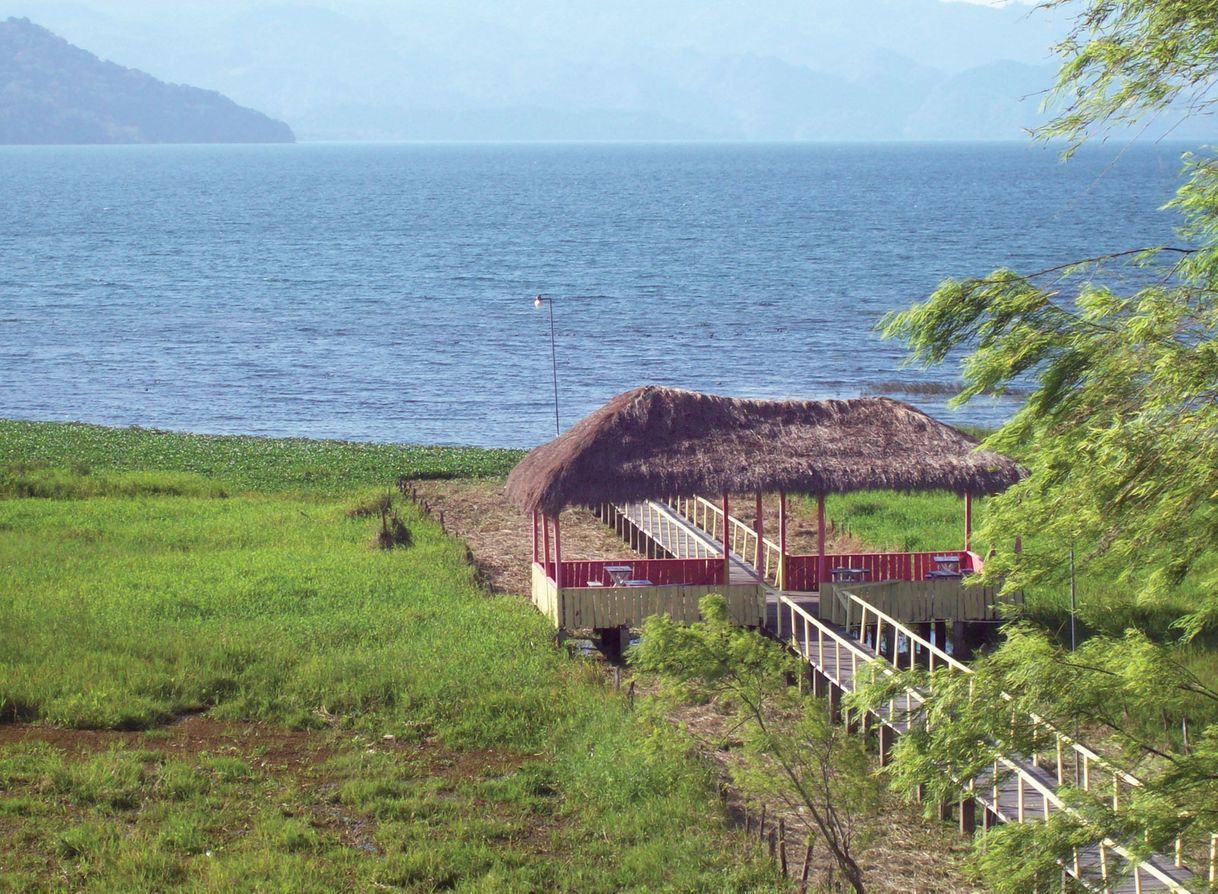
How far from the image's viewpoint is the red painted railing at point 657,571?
67.0 feet

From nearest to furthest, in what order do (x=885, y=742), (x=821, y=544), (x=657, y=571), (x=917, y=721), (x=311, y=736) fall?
(x=917, y=721) < (x=885, y=742) < (x=311, y=736) < (x=821, y=544) < (x=657, y=571)

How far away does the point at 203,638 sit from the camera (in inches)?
752

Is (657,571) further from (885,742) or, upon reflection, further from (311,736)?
(311,736)

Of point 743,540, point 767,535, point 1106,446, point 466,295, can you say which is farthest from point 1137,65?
point 466,295

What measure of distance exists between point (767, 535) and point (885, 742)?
38.1ft

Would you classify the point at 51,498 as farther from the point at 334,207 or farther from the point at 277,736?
the point at 334,207

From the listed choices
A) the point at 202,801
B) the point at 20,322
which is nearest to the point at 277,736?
the point at 202,801

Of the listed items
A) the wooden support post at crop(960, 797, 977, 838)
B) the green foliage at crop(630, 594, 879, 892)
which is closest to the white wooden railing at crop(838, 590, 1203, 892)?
the wooden support post at crop(960, 797, 977, 838)

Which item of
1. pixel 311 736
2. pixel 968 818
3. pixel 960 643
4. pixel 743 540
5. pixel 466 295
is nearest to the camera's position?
pixel 968 818

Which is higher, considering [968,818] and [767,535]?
[767,535]

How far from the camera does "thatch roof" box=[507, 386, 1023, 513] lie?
65.1ft

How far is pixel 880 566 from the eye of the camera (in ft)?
69.1

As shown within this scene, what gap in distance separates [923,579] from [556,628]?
17.3 feet

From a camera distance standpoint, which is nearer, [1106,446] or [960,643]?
[1106,446]
